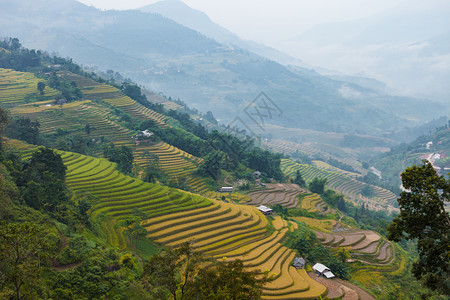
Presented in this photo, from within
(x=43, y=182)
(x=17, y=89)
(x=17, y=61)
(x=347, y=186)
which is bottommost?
(x=347, y=186)

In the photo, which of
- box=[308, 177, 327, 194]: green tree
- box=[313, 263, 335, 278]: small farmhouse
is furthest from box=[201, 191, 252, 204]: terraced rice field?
box=[313, 263, 335, 278]: small farmhouse

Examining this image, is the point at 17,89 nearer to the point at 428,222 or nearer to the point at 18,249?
the point at 18,249

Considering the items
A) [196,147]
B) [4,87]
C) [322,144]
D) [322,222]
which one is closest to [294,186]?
[322,222]

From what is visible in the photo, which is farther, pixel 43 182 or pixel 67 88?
pixel 67 88

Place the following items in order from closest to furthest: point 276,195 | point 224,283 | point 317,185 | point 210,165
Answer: point 224,283, point 210,165, point 276,195, point 317,185

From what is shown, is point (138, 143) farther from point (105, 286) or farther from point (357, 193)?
point (357, 193)

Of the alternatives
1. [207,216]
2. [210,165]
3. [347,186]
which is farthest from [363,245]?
[347,186]

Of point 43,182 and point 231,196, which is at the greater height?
point 43,182
